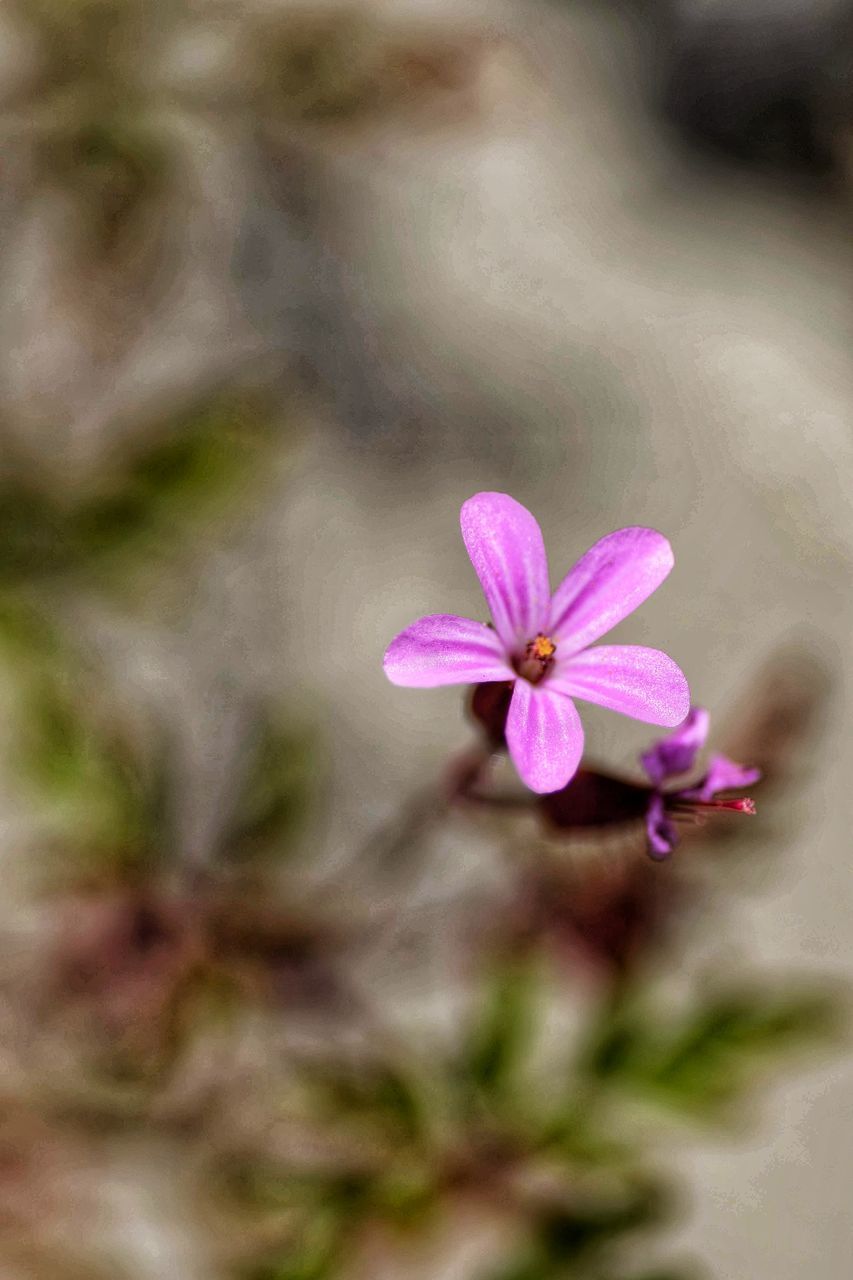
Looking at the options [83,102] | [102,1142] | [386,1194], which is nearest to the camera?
[386,1194]

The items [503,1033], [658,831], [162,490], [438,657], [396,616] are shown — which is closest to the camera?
[438,657]

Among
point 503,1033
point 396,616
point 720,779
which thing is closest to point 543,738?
point 720,779

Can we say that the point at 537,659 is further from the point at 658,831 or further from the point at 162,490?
the point at 162,490

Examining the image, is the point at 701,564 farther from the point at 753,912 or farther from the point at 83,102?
the point at 83,102

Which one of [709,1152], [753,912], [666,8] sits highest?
[666,8]

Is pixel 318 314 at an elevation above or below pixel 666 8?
below

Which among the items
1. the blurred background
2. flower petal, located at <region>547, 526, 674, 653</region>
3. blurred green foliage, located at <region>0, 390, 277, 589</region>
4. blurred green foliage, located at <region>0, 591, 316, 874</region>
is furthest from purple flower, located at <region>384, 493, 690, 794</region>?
blurred green foliage, located at <region>0, 390, 277, 589</region>

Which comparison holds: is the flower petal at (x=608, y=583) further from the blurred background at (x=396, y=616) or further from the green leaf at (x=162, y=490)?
the green leaf at (x=162, y=490)

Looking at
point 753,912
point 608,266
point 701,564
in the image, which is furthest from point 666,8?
point 753,912
